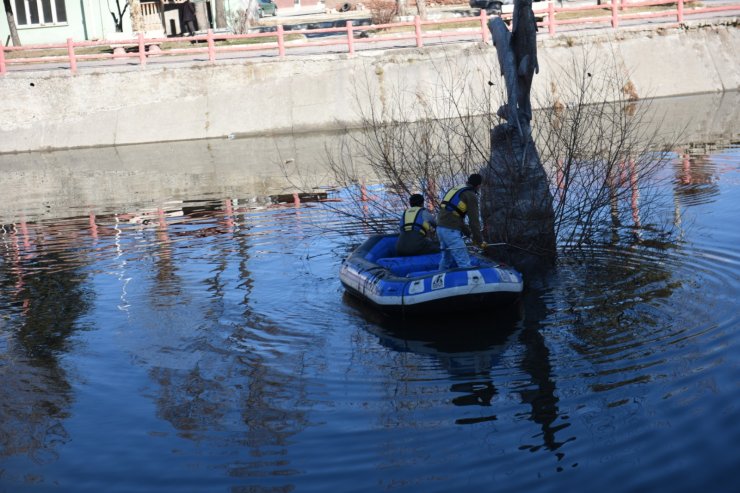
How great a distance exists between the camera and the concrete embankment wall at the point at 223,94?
32.5 metres

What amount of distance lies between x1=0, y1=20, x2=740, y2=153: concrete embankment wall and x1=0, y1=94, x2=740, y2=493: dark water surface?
16.7 meters

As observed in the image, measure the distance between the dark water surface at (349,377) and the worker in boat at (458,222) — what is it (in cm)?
94

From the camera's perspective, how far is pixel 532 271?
1388cm

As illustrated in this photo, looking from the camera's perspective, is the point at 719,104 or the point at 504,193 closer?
the point at 504,193

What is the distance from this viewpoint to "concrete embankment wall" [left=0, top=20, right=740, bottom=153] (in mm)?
32531

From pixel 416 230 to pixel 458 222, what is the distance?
2.15 ft

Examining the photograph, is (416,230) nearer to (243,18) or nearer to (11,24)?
(11,24)

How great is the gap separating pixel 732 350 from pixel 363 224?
7474 millimetres

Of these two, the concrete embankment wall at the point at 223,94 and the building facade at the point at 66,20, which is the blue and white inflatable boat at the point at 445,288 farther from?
the building facade at the point at 66,20

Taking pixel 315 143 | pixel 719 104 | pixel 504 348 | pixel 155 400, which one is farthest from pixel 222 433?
pixel 719 104

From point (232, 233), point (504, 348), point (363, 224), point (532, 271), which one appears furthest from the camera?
point (232, 233)

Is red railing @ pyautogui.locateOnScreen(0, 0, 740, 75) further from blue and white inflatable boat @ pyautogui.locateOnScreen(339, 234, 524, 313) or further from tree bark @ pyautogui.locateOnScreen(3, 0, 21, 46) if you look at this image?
blue and white inflatable boat @ pyautogui.locateOnScreen(339, 234, 524, 313)

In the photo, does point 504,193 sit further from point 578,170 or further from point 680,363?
point 680,363

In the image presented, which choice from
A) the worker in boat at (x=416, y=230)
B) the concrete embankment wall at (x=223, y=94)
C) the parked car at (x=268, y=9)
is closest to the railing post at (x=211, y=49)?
the concrete embankment wall at (x=223, y=94)
